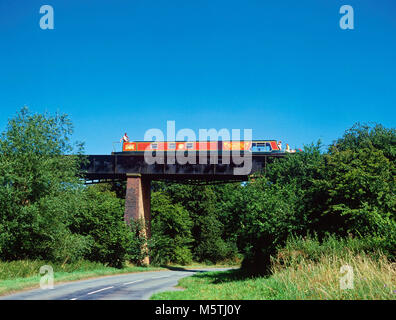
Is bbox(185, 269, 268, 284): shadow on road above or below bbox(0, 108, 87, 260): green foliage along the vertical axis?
below

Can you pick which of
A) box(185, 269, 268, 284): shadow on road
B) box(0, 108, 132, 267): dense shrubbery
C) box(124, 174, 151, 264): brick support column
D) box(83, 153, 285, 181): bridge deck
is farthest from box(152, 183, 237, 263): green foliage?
box(0, 108, 132, 267): dense shrubbery

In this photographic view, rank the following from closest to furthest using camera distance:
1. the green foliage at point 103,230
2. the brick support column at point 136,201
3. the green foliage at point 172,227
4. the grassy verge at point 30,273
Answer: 1. the grassy verge at point 30,273
2. the green foliage at point 103,230
3. the brick support column at point 136,201
4. the green foliage at point 172,227

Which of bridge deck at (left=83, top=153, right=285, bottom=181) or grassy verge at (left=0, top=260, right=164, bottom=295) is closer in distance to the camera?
grassy verge at (left=0, top=260, right=164, bottom=295)

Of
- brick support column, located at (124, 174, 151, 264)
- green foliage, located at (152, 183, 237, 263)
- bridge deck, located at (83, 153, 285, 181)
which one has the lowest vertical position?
green foliage, located at (152, 183, 237, 263)

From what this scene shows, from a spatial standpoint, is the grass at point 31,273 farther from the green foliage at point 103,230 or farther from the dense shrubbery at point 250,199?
the green foliage at point 103,230

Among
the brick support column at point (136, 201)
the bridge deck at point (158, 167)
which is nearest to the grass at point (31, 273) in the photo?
the brick support column at point (136, 201)

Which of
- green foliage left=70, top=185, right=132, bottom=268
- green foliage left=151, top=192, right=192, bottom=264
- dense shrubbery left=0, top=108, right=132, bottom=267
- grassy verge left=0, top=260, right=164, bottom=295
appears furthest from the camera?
green foliage left=151, top=192, right=192, bottom=264

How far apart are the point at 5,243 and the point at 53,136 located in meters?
7.09

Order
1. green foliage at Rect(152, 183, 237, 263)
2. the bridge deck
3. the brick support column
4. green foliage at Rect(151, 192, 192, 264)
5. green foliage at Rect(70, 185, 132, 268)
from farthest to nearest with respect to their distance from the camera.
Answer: green foliage at Rect(152, 183, 237, 263) < green foliage at Rect(151, 192, 192, 264) < the bridge deck < the brick support column < green foliage at Rect(70, 185, 132, 268)

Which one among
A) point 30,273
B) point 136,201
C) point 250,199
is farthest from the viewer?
point 136,201

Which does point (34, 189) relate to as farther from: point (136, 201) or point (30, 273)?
point (136, 201)

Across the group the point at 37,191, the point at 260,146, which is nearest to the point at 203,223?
the point at 260,146

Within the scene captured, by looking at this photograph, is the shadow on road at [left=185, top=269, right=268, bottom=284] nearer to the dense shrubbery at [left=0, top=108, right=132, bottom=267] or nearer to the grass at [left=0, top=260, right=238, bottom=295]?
the grass at [left=0, top=260, right=238, bottom=295]
